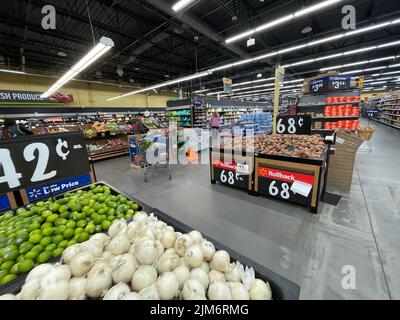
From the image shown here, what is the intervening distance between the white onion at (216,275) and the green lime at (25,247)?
1.05 meters

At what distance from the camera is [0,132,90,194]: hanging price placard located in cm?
126

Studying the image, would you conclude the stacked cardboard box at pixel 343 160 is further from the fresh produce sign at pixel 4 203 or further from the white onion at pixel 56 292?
the fresh produce sign at pixel 4 203

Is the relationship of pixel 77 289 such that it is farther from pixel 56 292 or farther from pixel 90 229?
pixel 90 229

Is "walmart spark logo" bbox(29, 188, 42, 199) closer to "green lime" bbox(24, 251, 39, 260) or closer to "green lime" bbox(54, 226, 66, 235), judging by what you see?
"green lime" bbox(54, 226, 66, 235)

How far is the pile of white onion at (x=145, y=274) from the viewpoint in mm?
662

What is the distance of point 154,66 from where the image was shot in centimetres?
1293

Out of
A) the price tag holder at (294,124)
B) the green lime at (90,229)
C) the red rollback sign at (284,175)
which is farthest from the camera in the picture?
the price tag holder at (294,124)

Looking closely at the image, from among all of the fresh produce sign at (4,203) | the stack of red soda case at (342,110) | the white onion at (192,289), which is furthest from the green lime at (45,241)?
the stack of red soda case at (342,110)

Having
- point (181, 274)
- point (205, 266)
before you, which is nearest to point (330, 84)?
point (205, 266)

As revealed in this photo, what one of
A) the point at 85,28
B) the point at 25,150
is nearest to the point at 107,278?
the point at 25,150

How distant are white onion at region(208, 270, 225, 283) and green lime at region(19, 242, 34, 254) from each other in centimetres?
105

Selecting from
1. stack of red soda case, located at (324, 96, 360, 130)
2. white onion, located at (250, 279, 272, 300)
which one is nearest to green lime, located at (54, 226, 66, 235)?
white onion, located at (250, 279, 272, 300)

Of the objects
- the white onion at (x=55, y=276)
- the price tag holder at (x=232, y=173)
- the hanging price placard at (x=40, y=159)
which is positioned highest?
the hanging price placard at (x=40, y=159)

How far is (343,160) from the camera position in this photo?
342 cm
